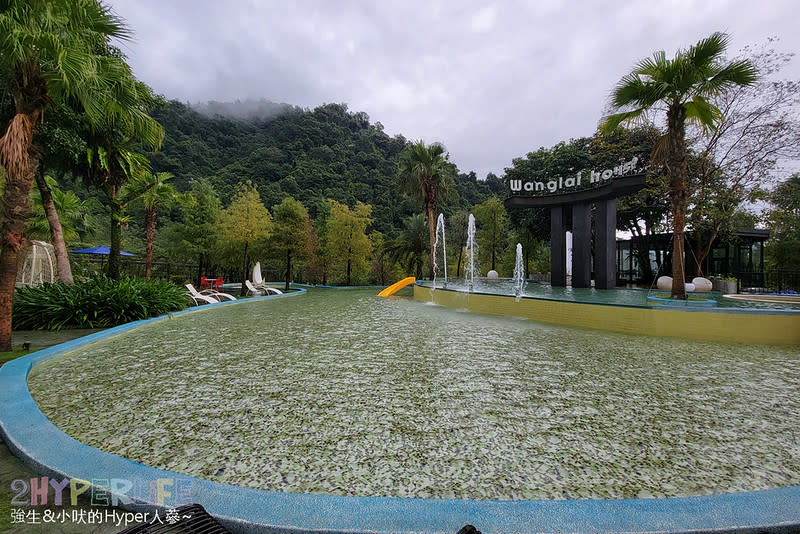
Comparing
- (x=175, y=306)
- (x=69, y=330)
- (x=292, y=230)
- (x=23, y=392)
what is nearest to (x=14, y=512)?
(x=23, y=392)

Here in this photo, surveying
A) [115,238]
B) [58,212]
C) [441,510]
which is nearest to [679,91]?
[441,510]

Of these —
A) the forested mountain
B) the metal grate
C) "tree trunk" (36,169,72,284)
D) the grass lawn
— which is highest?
the forested mountain

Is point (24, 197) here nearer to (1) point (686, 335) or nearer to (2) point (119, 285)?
(2) point (119, 285)

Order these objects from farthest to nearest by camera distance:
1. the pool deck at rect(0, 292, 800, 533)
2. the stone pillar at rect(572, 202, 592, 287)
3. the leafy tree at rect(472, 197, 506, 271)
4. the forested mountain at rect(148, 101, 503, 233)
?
the forested mountain at rect(148, 101, 503, 233), the leafy tree at rect(472, 197, 506, 271), the stone pillar at rect(572, 202, 592, 287), the pool deck at rect(0, 292, 800, 533)

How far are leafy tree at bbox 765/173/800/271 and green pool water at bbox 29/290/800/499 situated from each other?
473 inches

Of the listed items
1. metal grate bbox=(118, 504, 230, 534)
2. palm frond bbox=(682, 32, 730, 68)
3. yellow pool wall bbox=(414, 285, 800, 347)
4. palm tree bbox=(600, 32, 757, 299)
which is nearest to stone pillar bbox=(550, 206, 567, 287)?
palm tree bbox=(600, 32, 757, 299)

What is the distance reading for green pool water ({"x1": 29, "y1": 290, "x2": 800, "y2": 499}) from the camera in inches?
79.3

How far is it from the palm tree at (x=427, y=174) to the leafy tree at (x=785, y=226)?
13.9 meters

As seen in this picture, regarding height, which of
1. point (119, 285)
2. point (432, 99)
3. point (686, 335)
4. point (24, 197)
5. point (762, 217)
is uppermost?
point (432, 99)

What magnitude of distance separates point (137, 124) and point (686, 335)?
10.7 metres

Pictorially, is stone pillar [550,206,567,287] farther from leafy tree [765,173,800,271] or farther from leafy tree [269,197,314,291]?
leafy tree [269,197,314,291]

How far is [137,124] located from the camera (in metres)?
5.75

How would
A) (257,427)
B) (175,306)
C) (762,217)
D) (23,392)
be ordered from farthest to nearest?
(762,217)
(175,306)
(23,392)
(257,427)

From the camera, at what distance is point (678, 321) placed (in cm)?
672
